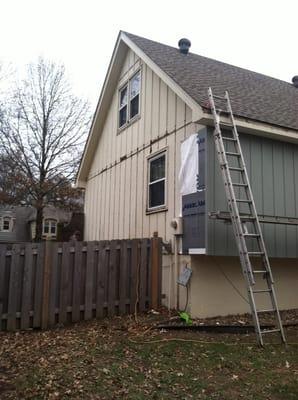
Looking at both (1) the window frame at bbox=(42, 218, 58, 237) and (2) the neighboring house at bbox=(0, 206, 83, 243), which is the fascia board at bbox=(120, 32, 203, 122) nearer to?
(2) the neighboring house at bbox=(0, 206, 83, 243)

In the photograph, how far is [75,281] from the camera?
7.33 m

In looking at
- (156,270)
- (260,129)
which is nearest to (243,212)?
(260,129)

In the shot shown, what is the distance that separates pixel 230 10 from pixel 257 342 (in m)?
10.8

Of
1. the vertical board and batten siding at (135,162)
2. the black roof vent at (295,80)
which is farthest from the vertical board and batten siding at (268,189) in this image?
the black roof vent at (295,80)

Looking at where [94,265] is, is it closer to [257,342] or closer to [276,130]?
[257,342]

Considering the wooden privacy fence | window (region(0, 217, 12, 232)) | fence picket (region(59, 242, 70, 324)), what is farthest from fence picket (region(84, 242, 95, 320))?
window (region(0, 217, 12, 232))

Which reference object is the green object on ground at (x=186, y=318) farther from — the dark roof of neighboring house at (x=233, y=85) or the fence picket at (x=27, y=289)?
the dark roof of neighboring house at (x=233, y=85)

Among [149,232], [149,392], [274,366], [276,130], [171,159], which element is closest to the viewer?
[149,392]

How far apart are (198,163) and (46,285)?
11.8ft

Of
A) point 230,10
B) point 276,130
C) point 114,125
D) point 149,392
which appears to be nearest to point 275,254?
point 276,130

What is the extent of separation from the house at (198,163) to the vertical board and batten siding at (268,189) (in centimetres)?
2

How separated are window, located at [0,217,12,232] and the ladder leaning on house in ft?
116

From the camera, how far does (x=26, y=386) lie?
4160 mm

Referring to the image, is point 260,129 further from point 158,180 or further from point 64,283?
point 64,283
